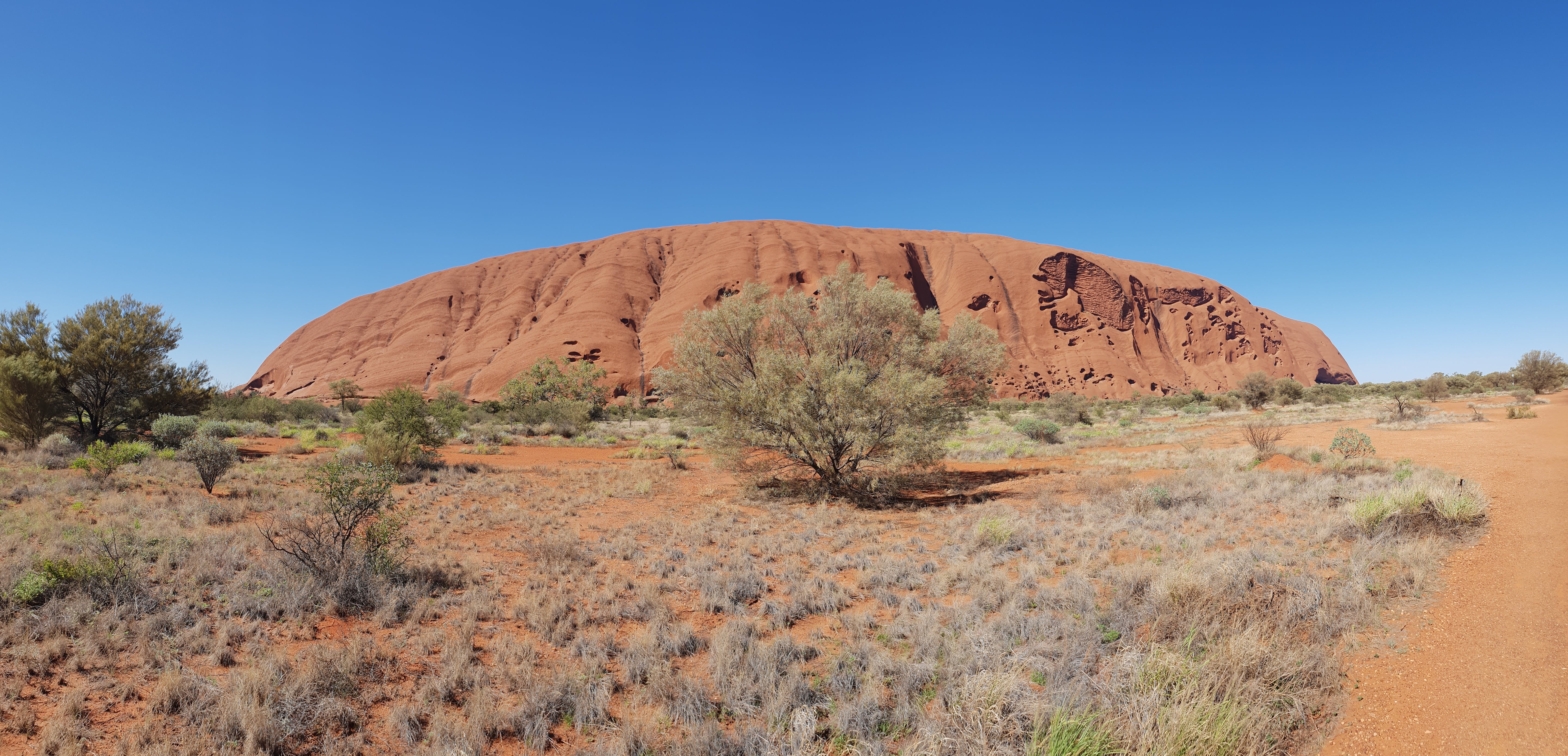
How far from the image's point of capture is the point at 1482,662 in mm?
3994

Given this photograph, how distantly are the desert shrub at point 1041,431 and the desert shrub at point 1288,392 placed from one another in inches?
1136

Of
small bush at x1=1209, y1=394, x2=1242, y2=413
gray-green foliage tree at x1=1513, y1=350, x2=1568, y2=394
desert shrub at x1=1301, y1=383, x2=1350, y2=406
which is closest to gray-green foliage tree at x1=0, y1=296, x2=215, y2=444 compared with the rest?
small bush at x1=1209, y1=394, x2=1242, y2=413

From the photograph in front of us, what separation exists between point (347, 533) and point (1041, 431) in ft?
72.4

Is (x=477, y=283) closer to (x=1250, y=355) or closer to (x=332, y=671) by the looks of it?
(x=332, y=671)

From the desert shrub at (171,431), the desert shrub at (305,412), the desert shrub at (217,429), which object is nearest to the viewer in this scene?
the desert shrub at (171,431)

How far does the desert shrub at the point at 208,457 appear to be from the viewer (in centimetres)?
971

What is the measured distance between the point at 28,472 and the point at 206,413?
1946 cm

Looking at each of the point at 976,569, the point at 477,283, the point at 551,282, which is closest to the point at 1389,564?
the point at 976,569

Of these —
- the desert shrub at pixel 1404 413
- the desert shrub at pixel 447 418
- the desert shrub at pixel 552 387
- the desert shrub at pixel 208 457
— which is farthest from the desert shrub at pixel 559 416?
the desert shrub at pixel 1404 413

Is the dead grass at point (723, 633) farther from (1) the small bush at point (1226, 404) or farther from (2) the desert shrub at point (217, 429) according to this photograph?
(1) the small bush at point (1226, 404)

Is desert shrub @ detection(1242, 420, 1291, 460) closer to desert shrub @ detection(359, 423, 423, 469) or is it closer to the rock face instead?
desert shrub @ detection(359, 423, 423, 469)

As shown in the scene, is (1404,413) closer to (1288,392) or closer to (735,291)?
(1288,392)

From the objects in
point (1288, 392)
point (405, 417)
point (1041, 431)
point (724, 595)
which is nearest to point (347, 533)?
point (724, 595)

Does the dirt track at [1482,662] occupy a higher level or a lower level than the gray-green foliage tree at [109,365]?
lower
